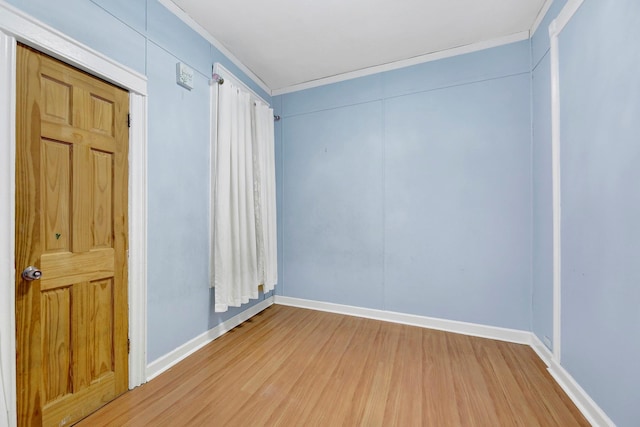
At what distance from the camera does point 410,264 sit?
2.81 meters

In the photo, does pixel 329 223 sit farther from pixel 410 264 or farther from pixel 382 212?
pixel 410 264

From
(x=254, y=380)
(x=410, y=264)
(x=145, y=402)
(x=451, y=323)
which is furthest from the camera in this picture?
(x=410, y=264)

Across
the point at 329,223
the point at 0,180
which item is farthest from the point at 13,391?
the point at 329,223

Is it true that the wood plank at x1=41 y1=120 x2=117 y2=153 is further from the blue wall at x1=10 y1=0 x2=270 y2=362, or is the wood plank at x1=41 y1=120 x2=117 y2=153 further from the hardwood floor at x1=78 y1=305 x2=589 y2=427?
the hardwood floor at x1=78 y1=305 x2=589 y2=427

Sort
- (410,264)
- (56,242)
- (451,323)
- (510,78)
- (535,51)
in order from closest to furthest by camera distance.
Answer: (56,242), (535,51), (510,78), (451,323), (410,264)

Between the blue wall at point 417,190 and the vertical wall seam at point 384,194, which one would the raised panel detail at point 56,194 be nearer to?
the blue wall at point 417,190

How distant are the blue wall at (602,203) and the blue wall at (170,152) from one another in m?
2.92

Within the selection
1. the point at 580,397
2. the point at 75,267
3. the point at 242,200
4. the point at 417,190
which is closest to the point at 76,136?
the point at 75,267

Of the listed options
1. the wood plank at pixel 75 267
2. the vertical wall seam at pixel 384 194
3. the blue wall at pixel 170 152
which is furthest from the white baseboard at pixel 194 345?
the vertical wall seam at pixel 384 194

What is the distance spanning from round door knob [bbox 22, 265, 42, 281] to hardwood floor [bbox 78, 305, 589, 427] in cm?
96

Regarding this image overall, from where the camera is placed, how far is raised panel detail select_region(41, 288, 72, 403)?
1345mm

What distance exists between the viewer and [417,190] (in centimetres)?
277

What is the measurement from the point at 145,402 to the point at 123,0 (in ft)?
9.05

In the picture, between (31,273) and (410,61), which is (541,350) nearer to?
(410,61)
